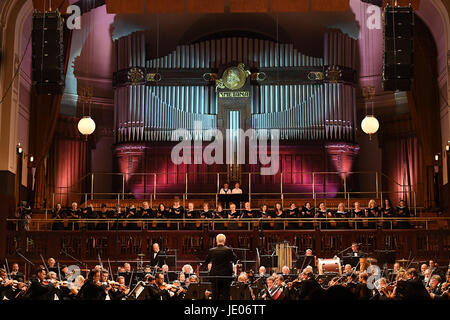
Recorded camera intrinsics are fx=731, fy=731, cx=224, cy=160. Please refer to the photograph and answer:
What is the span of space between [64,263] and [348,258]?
5.66 metres

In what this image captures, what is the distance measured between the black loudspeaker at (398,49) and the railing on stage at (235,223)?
388 cm

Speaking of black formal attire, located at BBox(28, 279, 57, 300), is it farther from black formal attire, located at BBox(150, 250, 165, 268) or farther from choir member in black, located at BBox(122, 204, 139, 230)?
choir member in black, located at BBox(122, 204, 139, 230)

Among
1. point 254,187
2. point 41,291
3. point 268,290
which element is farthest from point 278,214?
point 41,291

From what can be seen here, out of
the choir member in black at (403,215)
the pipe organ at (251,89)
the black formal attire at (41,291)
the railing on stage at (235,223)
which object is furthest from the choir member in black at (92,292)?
the pipe organ at (251,89)

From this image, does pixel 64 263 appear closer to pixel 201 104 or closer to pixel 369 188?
pixel 201 104

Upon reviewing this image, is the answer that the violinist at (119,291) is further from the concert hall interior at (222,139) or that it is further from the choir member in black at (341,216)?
the choir member in black at (341,216)

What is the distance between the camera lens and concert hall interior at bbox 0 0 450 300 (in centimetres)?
1497

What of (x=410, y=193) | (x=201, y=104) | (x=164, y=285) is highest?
(x=201, y=104)

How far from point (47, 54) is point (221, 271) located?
4827 millimetres

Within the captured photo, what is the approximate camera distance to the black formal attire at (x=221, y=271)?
34.7 ft

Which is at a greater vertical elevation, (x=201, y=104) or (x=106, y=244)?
(x=201, y=104)

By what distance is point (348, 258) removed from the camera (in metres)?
13.3

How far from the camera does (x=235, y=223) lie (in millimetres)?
15594
